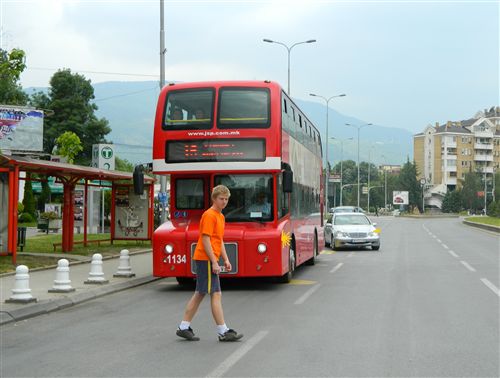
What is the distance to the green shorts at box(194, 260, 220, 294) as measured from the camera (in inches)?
326

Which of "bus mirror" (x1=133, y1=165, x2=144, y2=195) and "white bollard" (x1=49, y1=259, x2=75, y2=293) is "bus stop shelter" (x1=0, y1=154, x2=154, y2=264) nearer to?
"bus mirror" (x1=133, y1=165, x2=144, y2=195)

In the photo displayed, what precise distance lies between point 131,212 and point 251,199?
12367mm

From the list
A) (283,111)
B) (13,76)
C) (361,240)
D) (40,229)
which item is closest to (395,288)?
(283,111)

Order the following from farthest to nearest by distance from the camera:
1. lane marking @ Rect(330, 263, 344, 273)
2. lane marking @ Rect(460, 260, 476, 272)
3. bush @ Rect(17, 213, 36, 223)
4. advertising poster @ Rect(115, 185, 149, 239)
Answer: bush @ Rect(17, 213, 36, 223) < advertising poster @ Rect(115, 185, 149, 239) < lane marking @ Rect(330, 263, 344, 273) < lane marking @ Rect(460, 260, 476, 272)

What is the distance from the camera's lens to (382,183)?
6555 inches

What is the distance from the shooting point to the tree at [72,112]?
72938 mm

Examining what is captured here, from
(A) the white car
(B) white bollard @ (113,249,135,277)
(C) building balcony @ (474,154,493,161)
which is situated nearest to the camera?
(B) white bollard @ (113,249,135,277)

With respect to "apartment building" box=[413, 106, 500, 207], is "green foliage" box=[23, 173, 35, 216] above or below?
below

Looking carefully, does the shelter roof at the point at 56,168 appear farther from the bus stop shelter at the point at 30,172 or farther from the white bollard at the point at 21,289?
the white bollard at the point at 21,289

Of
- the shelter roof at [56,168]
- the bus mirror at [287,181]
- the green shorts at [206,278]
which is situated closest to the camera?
the green shorts at [206,278]

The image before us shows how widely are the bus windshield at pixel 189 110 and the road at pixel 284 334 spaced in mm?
3336

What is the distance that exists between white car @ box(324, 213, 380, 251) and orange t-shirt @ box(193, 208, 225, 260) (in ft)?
65.1

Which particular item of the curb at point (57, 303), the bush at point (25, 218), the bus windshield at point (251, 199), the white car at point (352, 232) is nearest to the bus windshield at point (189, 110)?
the bus windshield at point (251, 199)

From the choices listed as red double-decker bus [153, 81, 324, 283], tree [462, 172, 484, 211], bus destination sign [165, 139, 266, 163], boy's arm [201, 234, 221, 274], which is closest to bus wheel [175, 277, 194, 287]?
red double-decker bus [153, 81, 324, 283]
